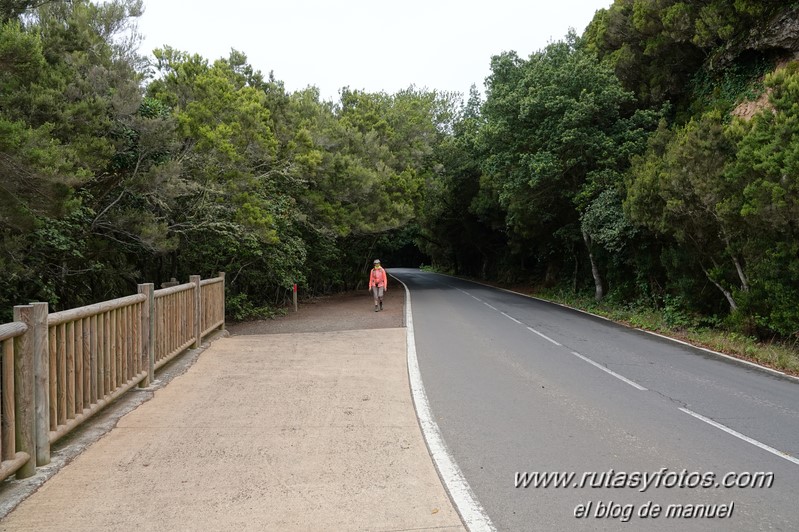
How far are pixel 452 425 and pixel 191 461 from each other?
276 centimetres

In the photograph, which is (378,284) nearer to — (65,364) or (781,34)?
(65,364)

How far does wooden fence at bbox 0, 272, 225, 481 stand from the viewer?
174 inches

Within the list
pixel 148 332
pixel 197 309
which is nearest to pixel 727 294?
pixel 197 309

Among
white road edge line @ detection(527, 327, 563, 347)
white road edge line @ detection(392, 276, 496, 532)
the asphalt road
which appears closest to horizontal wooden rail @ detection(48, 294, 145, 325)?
white road edge line @ detection(392, 276, 496, 532)

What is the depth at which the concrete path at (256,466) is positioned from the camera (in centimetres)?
401

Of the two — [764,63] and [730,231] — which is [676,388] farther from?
[764,63]

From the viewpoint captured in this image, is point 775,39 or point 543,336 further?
point 775,39

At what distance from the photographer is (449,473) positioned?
4.92 metres

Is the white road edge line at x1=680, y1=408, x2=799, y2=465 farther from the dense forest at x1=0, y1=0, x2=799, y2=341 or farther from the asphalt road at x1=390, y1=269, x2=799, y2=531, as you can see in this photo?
the dense forest at x1=0, y1=0, x2=799, y2=341

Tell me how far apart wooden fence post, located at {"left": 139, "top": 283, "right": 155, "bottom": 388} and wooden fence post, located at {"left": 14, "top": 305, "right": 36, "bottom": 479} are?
2.98 m

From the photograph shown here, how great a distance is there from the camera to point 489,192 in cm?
3472

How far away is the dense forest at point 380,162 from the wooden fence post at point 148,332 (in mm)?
2507

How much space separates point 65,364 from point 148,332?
248cm

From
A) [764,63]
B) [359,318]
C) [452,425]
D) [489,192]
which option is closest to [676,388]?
[452,425]
